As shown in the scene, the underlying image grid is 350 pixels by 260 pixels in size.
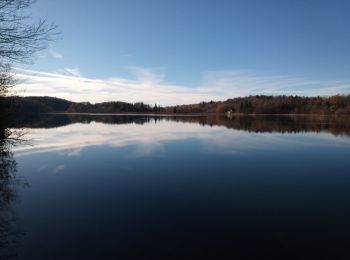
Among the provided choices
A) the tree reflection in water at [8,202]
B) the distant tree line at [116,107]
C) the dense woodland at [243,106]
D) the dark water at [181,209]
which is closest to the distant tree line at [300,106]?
the dense woodland at [243,106]

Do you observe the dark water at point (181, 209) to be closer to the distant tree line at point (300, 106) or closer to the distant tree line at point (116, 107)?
the distant tree line at point (300, 106)

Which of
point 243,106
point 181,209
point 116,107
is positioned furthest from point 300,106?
point 181,209

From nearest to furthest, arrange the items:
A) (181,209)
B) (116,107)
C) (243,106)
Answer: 1. (181,209)
2. (243,106)
3. (116,107)

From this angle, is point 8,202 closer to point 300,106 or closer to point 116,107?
point 300,106

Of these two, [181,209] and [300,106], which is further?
[300,106]

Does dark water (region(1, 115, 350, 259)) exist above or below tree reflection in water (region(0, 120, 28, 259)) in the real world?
below

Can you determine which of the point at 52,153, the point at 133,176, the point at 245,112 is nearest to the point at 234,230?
the point at 133,176

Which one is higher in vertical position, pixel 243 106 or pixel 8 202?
pixel 243 106

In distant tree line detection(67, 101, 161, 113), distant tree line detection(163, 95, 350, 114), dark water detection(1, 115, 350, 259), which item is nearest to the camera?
dark water detection(1, 115, 350, 259)

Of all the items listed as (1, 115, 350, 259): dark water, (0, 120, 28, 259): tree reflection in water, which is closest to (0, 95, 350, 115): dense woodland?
(0, 120, 28, 259): tree reflection in water

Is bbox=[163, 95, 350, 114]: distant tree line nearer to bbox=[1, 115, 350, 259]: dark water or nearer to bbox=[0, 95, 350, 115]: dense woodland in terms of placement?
bbox=[0, 95, 350, 115]: dense woodland

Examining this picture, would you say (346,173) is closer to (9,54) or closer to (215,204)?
(215,204)

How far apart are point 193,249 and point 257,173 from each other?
6820 millimetres

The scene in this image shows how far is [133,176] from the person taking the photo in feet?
36.6
